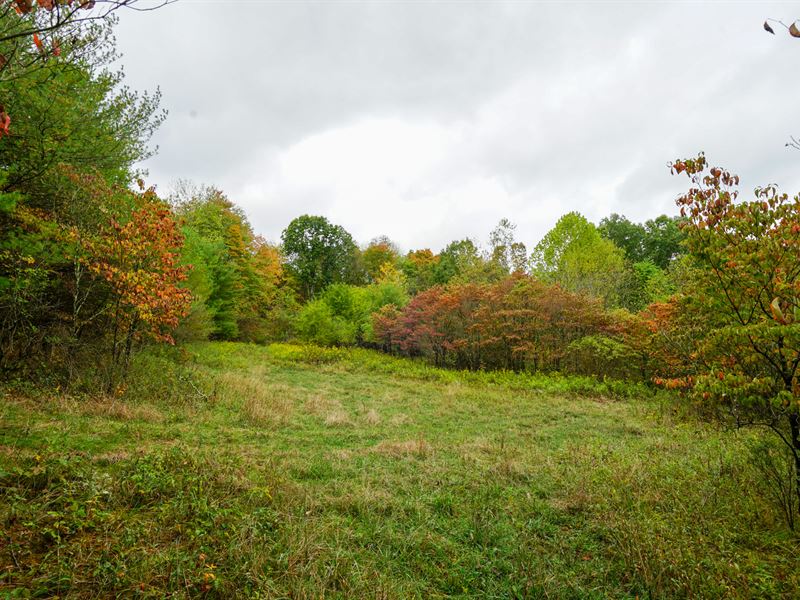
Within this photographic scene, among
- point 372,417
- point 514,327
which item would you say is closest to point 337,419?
point 372,417

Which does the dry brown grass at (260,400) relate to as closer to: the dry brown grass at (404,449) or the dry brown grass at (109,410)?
the dry brown grass at (109,410)

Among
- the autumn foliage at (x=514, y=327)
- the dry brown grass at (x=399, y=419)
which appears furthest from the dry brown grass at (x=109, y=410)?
the autumn foliage at (x=514, y=327)

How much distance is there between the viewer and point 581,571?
3.44 m

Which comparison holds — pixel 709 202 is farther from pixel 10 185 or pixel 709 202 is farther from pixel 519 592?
pixel 10 185

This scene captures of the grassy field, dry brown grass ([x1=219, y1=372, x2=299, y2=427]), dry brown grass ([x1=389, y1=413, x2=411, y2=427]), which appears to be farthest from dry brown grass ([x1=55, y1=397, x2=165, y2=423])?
dry brown grass ([x1=389, y1=413, x2=411, y2=427])

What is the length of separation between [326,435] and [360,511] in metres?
3.45

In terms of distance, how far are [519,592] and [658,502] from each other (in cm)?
246

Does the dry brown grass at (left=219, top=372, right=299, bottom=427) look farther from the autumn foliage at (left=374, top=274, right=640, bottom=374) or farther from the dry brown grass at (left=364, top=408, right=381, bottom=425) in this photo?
the autumn foliage at (left=374, top=274, right=640, bottom=374)

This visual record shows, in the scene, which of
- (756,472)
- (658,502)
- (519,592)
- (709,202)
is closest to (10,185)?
(519,592)

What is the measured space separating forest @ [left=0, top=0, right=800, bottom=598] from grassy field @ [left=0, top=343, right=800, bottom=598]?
28 mm

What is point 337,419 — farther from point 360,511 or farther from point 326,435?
point 360,511

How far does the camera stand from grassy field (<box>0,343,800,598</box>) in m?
2.91

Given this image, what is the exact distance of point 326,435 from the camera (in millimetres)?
7551

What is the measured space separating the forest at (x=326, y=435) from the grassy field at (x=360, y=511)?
0.09 ft
